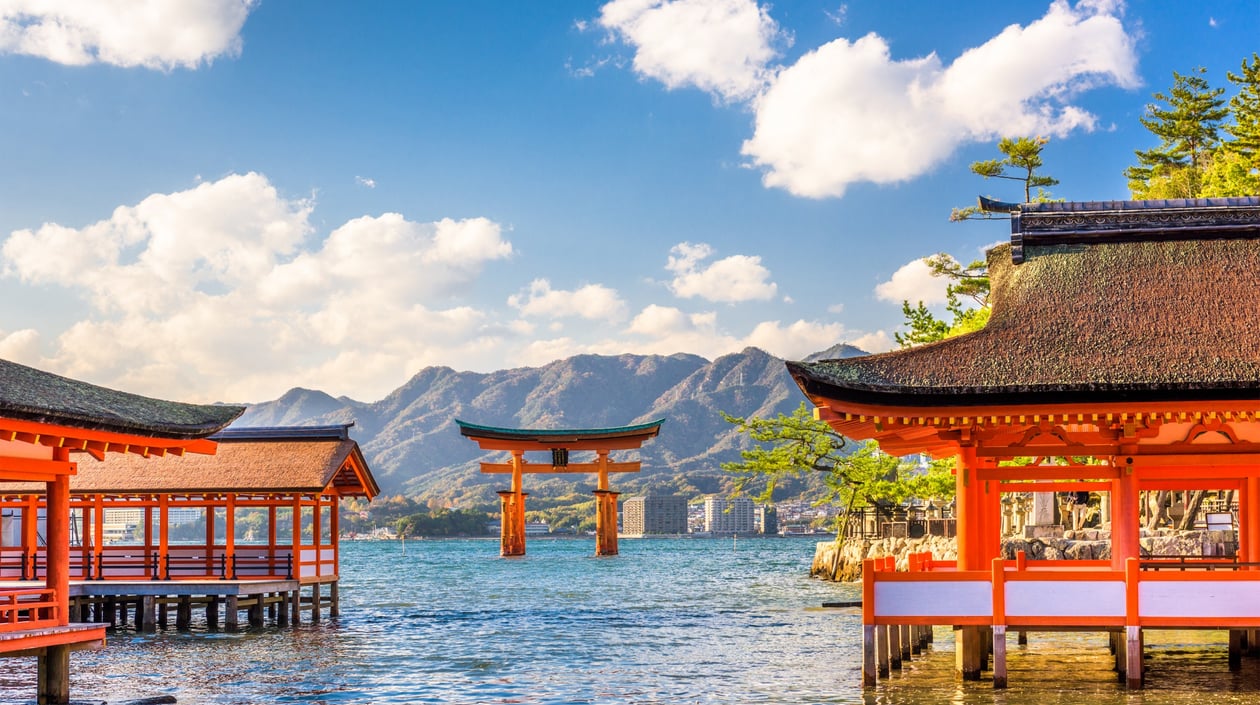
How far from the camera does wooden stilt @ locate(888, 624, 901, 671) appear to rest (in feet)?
66.0

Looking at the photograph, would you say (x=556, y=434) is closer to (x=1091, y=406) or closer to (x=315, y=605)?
(x=315, y=605)

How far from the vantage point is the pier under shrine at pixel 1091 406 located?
16.6 metres

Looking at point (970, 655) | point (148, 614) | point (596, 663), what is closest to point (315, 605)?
point (148, 614)

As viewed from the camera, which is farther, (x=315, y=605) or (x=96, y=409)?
(x=315, y=605)

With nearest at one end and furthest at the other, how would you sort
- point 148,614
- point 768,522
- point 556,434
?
point 148,614, point 556,434, point 768,522

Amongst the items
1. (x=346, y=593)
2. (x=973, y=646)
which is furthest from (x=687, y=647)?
(x=346, y=593)

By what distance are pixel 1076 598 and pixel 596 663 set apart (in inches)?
425

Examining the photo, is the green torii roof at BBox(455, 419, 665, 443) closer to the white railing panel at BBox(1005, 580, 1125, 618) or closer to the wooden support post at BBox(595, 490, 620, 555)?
the wooden support post at BBox(595, 490, 620, 555)

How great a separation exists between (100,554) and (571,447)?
109 feet

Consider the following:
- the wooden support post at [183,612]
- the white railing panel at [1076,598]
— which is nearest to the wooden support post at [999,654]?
the white railing panel at [1076,598]

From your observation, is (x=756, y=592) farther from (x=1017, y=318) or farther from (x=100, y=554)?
(x=1017, y=318)

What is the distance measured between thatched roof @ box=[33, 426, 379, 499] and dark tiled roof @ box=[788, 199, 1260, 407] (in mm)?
16968

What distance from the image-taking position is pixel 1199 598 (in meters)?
16.7

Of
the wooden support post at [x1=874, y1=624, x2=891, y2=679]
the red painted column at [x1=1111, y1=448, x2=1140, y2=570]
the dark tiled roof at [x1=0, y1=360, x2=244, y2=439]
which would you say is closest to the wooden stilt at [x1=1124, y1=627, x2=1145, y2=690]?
the red painted column at [x1=1111, y1=448, x2=1140, y2=570]
